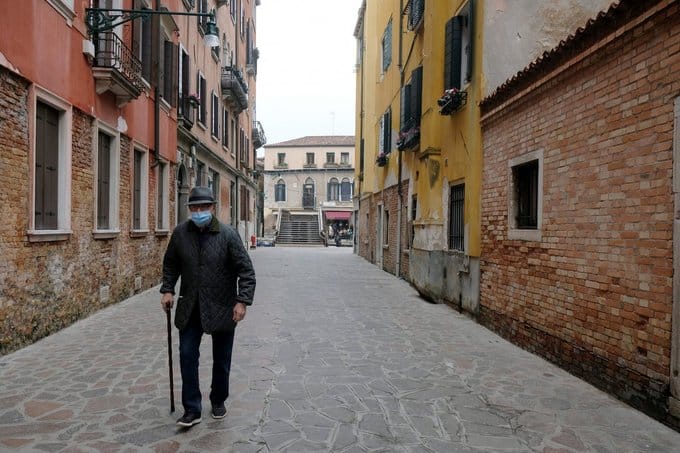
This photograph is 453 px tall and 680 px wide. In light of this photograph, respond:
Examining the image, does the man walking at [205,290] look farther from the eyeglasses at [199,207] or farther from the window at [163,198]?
the window at [163,198]

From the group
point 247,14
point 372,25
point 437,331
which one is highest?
point 247,14

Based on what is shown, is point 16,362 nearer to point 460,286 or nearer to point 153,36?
point 460,286

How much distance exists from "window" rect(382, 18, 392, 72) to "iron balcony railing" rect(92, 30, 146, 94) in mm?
9995

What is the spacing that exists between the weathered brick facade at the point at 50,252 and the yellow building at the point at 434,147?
607 centimetres

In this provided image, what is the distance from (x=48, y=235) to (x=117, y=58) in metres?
3.53

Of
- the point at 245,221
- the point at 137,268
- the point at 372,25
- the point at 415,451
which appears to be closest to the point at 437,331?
the point at 415,451

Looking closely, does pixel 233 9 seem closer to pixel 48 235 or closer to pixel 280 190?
pixel 48 235

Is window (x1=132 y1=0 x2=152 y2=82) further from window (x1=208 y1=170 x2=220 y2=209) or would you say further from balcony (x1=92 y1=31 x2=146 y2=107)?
window (x1=208 y1=170 x2=220 y2=209)

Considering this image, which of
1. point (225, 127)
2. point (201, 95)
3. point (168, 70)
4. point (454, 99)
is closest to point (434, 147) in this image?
point (454, 99)

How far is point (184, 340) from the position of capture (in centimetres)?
397

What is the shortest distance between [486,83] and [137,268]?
7.76 metres

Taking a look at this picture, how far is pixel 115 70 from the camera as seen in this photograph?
28.8ft

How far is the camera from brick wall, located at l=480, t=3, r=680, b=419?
4.29 metres

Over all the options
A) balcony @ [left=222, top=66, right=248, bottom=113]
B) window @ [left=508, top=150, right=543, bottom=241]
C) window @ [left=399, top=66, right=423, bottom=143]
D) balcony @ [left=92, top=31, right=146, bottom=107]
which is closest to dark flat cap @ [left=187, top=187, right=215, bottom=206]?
window @ [left=508, top=150, right=543, bottom=241]
